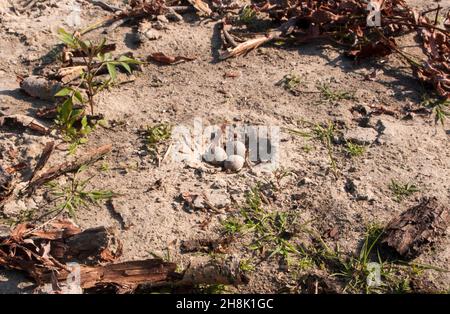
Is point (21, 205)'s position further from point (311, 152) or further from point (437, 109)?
point (437, 109)

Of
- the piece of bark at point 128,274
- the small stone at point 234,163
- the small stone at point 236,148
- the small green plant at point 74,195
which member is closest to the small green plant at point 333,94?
the small stone at point 236,148

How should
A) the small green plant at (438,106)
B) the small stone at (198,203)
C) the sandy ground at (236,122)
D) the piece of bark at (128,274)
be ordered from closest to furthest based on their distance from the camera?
the piece of bark at (128,274), the sandy ground at (236,122), the small stone at (198,203), the small green plant at (438,106)

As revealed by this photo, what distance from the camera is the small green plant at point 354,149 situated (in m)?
3.85

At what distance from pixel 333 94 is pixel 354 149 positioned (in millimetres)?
636

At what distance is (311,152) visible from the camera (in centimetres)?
388

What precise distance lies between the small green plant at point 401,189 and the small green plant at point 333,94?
2.99 feet

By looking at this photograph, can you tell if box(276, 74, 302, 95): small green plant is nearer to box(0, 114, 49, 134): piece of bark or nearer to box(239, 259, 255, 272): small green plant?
box(239, 259, 255, 272): small green plant

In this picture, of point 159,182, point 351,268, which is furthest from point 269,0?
point 351,268

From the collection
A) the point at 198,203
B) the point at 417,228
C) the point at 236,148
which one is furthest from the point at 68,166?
the point at 417,228

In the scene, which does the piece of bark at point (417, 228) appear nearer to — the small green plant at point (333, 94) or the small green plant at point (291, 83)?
the small green plant at point (333, 94)

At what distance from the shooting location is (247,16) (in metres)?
5.12

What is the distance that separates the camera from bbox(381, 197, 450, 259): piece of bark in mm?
3170

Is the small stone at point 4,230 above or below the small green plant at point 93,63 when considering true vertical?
below

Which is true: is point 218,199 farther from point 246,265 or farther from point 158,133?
point 158,133
